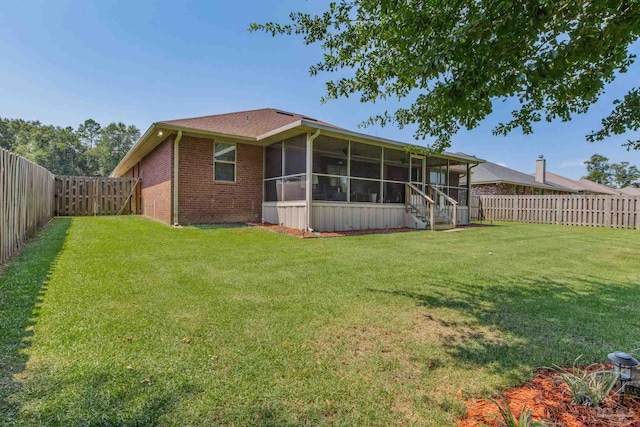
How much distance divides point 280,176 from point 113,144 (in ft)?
169

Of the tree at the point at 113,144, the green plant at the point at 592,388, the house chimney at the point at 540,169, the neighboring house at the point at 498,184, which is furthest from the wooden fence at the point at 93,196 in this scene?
Answer: the tree at the point at 113,144

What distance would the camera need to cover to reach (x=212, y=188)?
11.0 meters

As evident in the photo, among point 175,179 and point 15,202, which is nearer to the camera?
point 15,202

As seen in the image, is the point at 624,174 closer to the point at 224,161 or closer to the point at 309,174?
the point at 309,174

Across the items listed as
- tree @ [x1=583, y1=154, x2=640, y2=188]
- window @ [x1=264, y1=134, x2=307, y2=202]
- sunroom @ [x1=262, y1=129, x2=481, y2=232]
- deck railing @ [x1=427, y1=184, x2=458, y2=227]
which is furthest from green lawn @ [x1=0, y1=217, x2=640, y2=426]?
tree @ [x1=583, y1=154, x2=640, y2=188]

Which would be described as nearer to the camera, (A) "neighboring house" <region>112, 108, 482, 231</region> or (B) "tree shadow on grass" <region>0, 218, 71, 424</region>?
(B) "tree shadow on grass" <region>0, 218, 71, 424</region>

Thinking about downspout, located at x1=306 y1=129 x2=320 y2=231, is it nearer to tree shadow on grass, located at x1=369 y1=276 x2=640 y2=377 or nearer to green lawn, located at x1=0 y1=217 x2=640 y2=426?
green lawn, located at x1=0 y1=217 x2=640 y2=426

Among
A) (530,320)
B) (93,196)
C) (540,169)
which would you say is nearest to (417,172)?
(530,320)

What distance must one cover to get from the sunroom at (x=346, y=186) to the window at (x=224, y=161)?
1.25 meters

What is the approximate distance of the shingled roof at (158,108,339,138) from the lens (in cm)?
1092

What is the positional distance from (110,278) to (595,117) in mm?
7009

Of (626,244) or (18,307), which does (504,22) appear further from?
(626,244)

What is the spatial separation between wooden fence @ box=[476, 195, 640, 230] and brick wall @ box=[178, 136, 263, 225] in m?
14.3

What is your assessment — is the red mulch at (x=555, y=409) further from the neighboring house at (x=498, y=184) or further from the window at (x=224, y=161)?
the neighboring house at (x=498, y=184)
